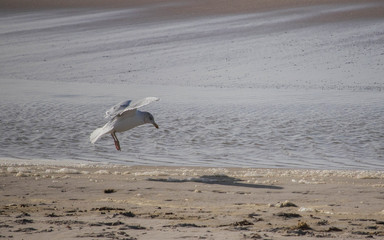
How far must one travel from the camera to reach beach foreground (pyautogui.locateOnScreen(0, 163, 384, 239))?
6367 mm

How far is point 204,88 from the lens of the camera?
18906mm

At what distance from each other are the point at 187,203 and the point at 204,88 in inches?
439

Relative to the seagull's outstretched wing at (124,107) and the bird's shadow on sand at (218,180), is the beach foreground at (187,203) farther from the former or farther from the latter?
the seagull's outstretched wing at (124,107)

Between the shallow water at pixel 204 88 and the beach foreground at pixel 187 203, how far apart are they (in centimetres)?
186

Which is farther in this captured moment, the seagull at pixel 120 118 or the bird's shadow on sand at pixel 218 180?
the seagull at pixel 120 118

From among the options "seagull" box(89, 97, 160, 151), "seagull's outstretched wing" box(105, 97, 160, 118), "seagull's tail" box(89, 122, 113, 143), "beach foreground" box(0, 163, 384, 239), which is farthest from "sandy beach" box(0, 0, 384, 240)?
"seagull's outstretched wing" box(105, 97, 160, 118)

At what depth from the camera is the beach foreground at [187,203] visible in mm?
Answer: 6367

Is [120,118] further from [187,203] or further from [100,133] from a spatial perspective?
[187,203]

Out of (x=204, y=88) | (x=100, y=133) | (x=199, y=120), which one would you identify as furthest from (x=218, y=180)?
(x=204, y=88)

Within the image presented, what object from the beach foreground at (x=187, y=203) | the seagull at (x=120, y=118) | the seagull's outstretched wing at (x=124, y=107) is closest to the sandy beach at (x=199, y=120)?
the beach foreground at (x=187, y=203)

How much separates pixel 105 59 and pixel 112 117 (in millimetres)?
11159

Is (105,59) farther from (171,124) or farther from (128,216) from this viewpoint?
(128,216)

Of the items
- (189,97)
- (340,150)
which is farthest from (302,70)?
(340,150)

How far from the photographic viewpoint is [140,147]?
1300cm
